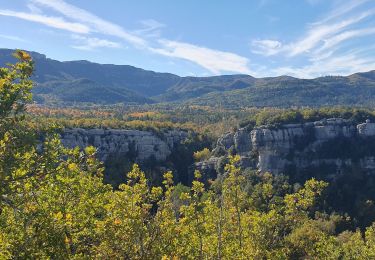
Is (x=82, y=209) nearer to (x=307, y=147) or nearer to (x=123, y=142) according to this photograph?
(x=123, y=142)

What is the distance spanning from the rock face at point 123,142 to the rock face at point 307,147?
23027 mm

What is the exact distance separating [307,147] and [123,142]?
255ft

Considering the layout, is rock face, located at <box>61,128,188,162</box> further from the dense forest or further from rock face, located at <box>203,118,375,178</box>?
the dense forest

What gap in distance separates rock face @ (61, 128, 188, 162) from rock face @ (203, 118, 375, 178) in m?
23.0

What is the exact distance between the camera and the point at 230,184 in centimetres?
2802

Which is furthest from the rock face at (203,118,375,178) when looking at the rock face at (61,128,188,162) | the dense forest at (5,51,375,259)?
the dense forest at (5,51,375,259)

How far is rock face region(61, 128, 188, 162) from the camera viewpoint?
173m

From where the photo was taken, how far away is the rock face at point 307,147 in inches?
6752

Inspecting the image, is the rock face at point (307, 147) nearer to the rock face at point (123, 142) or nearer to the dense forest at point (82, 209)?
the rock face at point (123, 142)

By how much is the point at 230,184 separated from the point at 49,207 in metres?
11.8

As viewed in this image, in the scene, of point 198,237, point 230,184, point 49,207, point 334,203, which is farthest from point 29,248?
point 334,203

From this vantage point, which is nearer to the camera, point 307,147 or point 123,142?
point 307,147

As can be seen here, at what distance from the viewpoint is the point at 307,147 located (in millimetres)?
179750

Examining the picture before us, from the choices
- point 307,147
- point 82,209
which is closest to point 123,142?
point 307,147
